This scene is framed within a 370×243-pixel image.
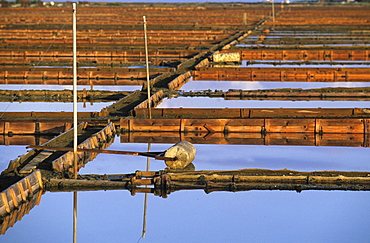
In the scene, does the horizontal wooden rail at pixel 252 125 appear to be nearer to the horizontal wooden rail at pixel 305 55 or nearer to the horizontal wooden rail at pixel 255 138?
the horizontal wooden rail at pixel 255 138

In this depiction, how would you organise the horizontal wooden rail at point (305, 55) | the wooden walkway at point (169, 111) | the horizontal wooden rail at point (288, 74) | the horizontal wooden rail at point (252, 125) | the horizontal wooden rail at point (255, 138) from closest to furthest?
1. the wooden walkway at point (169, 111)
2. the horizontal wooden rail at point (255, 138)
3. the horizontal wooden rail at point (252, 125)
4. the horizontal wooden rail at point (288, 74)
5. the horizontal wooden rail at point (305, 55)

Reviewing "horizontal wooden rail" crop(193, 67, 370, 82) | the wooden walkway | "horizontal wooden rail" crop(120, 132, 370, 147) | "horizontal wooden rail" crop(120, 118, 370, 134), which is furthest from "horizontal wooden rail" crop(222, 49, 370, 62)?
"horizontal wooden rail" crop(120, 132, 370, 147)

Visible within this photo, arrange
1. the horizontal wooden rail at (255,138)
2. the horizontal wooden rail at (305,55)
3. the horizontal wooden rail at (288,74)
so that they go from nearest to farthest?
1. the horizontal wooden rail at (255,138)
2. the horizontal wooden rail at (288,74)
3. the horizontal wooden rail at (305,55)

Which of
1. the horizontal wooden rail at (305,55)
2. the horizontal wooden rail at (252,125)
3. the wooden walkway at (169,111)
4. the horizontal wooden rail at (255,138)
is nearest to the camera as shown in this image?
the wooden walkway at (169,111)

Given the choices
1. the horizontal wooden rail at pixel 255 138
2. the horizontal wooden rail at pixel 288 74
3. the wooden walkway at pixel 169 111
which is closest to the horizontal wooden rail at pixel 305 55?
the wooden walkway at pixel 169 111

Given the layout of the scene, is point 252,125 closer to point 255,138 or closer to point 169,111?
point 255,138

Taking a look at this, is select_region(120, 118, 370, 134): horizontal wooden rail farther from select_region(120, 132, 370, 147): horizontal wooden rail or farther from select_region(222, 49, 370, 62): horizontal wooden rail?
select_region(222, 49, 370, 62): horizontal wooden rail

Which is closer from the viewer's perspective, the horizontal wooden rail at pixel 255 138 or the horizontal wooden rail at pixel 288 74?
the horizontal wooden rail at pixel 255 138

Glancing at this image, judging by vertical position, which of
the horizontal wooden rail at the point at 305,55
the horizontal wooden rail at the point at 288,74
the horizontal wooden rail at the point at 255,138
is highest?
the horizontal wooden rail at the point at 305,55

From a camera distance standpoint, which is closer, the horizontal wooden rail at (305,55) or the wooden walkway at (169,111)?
the wooden walkway at (169,111)

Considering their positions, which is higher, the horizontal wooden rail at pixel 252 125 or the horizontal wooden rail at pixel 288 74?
the horizontal wooden rail at pixel 288 74

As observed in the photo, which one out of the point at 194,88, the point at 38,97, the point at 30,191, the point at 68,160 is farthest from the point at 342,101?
the point at 30,191

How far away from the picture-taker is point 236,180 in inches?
439

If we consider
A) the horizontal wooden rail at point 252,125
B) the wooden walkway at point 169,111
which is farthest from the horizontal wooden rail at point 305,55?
the horizontal wooden rail at point 252,125
